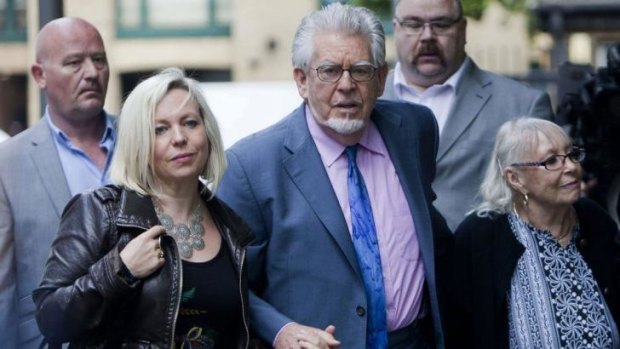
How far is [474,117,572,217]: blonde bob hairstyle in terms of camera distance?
550 centimetres

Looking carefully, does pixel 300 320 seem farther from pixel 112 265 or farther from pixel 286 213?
pixel 112 265

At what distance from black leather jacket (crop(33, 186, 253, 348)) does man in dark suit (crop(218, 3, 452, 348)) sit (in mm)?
590

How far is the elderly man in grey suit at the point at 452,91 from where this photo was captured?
240 inches

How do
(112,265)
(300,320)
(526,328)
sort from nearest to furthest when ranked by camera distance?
→ (112,265)
(300,320)
(526,328)

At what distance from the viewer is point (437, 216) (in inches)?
210

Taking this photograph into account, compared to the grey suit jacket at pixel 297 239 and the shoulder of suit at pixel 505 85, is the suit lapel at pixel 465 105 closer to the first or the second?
the shoulder of suit at pixel 505 85

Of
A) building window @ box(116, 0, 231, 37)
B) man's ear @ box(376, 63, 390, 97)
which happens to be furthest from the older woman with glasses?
building window @ box(116, 0, 231, 37)

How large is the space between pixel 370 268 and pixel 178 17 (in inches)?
760

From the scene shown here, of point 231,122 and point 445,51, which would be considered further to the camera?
point 231,122

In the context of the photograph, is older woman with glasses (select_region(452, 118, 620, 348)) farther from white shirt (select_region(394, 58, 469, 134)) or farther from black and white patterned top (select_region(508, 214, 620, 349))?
white shirt (select_region(394, 58, 469, 134))

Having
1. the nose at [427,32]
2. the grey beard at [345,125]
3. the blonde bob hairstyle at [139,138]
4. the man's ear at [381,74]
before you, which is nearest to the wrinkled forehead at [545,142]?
the man's ear at [381,74]

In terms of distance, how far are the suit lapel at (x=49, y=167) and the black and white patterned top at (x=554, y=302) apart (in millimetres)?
1749

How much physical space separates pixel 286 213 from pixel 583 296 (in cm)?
123

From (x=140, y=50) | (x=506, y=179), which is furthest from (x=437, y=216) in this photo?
(x=140, y=50)
